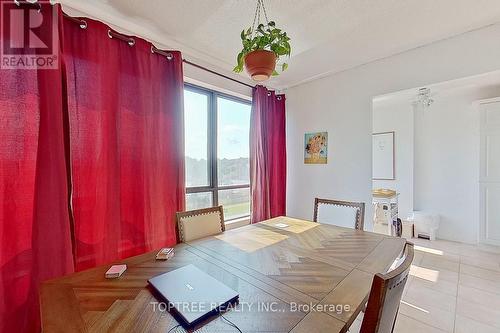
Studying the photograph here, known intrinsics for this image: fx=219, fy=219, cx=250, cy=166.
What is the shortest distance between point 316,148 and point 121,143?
7.80 ft

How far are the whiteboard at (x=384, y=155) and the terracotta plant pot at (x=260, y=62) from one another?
11.1 feet

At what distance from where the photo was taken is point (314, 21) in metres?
1.82

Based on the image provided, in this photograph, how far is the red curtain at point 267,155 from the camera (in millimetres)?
2990

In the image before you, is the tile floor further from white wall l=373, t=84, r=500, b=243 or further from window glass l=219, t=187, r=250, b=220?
window glass l=219, t=187, r=250, b=220

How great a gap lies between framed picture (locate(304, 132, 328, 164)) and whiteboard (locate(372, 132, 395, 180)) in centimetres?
162

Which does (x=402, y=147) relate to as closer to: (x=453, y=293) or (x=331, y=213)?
(x=453, y=293)

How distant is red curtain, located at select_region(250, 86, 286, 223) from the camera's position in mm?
2990

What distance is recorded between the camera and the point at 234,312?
785 millimetres

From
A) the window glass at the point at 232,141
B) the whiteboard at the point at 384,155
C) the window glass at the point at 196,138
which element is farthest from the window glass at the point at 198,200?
the whiteboard at the point at 384,155

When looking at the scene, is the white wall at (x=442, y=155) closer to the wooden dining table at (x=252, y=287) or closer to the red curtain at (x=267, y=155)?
the red curtain at (x=267, y=155)

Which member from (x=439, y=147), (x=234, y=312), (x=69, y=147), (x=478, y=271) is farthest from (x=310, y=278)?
(x=439, y=147)

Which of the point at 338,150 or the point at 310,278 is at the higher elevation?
the point at 338,150

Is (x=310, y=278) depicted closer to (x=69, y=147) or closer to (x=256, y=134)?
(x=69, y=147)

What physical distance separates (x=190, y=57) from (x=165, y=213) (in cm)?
166
